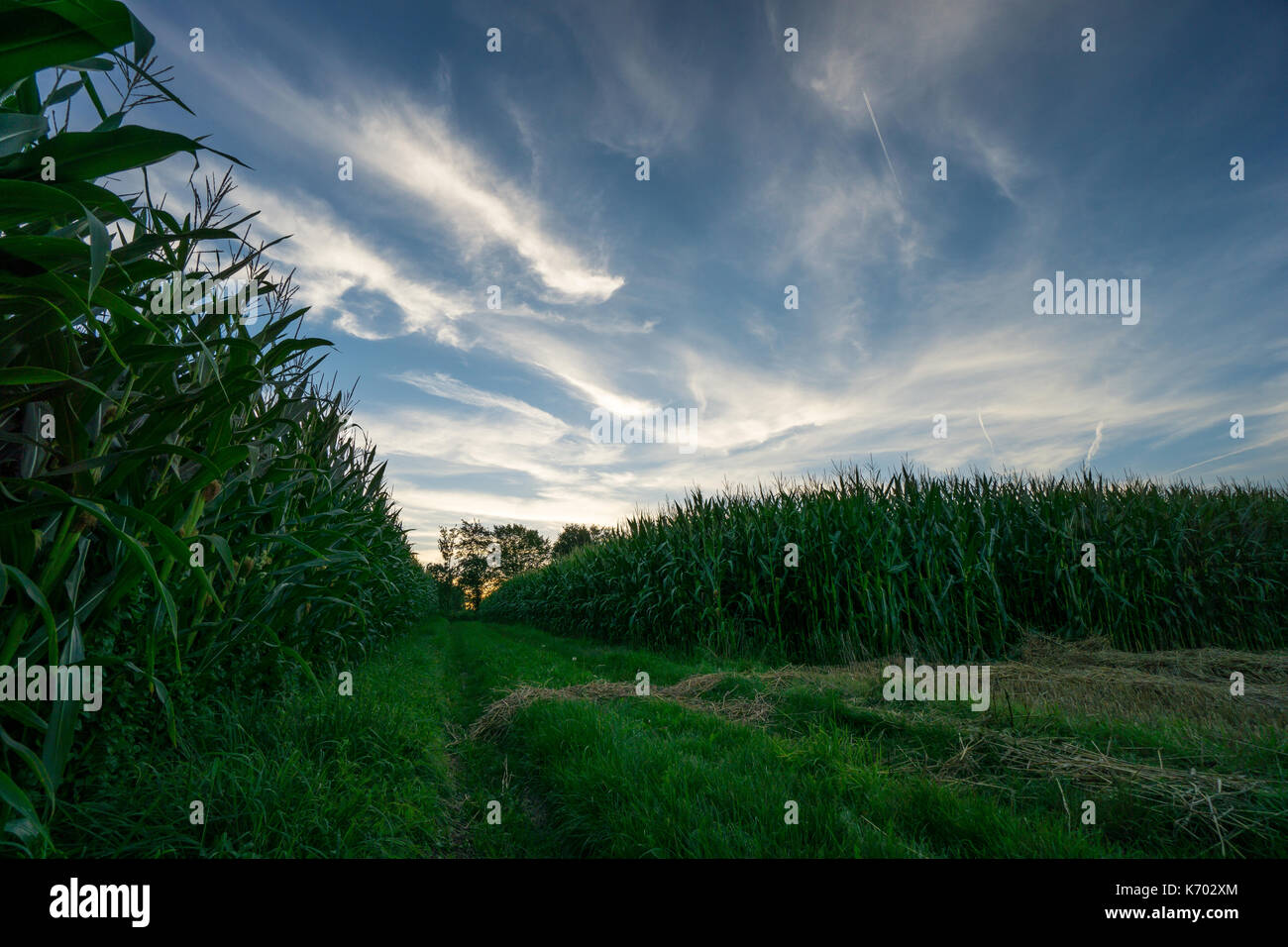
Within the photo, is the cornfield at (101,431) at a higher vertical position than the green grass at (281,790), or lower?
higher

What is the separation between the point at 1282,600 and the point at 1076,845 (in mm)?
10076

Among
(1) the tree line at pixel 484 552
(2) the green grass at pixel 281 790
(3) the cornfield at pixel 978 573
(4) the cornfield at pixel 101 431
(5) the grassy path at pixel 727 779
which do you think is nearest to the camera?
(4) the cornfield at pixel 101 431

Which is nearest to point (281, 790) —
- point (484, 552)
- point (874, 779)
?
point (874, 779)

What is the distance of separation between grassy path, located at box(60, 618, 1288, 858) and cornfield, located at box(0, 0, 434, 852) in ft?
1.38

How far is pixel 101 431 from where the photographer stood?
6.28 ft

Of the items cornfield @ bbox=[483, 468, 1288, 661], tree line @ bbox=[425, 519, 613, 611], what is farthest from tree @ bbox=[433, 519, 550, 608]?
cornfield @ bbox=[483, 468, 1288, 661]

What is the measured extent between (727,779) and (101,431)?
3.01m

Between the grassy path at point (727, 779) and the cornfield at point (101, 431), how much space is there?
1.38ft

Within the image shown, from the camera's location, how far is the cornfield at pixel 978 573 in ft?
24.3

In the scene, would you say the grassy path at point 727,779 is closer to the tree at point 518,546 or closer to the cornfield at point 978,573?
the cornfield at point 978,573

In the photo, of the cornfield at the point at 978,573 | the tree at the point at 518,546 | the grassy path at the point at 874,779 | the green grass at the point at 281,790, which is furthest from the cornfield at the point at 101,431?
the tree at the point at 518,546
